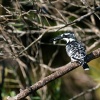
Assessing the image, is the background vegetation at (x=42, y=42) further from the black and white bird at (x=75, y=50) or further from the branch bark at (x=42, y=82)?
the branch bark at (x=42, y=82)

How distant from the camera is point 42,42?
5910 millimetres

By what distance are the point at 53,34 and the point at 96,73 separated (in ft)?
4.11

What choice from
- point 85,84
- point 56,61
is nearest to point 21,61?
point 56,61

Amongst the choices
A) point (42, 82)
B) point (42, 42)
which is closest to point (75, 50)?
point (42, 82)

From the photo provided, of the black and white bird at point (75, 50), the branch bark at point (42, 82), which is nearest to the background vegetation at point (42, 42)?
the black and white bird at point (75, 50)

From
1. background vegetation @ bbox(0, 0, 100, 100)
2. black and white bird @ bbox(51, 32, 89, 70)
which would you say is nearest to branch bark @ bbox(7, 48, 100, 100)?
black and white bird @ bbox(51, 32, 89, 70)

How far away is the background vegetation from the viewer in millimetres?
4636

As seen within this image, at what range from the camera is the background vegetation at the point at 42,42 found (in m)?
4.64

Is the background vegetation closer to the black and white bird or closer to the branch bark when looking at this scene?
the black and white bird

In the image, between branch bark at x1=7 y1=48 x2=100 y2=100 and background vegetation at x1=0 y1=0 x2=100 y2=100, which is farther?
background vegetation at x1=0 y1=0 x2=100 y2=100

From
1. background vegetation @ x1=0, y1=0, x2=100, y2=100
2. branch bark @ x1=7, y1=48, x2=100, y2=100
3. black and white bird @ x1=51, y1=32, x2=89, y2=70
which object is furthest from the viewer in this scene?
background vegetation @ x1=0, y1=0, x2=100, y2=100

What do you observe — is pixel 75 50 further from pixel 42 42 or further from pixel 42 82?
pixel 42 42

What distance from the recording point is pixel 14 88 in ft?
23.9

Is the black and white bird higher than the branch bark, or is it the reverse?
the branch bark
